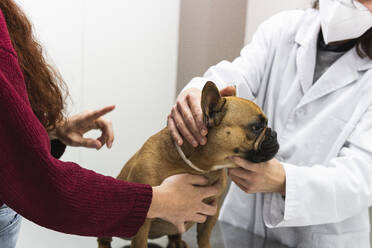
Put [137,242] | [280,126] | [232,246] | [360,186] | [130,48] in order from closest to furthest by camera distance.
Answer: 1. [137,242]
2. [360,186]
3. [232,246]
4. [280,126]
5. [130,48]

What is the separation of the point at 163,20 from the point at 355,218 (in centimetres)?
116

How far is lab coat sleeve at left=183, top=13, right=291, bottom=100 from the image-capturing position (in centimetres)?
108

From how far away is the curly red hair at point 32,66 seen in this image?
66 centimetres

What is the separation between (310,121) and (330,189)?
229mm

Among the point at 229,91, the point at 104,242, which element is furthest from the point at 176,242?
the point at 229,91

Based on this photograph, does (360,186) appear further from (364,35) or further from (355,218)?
(364,35)

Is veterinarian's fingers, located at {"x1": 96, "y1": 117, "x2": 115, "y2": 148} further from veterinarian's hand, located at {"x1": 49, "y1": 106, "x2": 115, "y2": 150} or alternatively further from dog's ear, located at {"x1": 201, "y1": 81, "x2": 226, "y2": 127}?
dog's ear, located at {"x1": 201, "y1": 81, "x2": 226, "y2": 127}

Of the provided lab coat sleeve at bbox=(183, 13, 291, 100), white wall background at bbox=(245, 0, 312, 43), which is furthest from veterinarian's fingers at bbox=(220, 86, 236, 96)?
white wall background at bbox=(245, 0, 312, 43)

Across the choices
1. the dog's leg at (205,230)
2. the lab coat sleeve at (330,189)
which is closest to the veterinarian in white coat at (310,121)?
the lab coat sleeve at (330,189)

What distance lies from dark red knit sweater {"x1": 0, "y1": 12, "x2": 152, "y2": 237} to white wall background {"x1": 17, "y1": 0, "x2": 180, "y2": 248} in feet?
3.16

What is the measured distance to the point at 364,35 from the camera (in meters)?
0.98

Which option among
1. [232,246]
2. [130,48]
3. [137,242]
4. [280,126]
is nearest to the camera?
[137,242]

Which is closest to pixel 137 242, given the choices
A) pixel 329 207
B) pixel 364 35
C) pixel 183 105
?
pixel 183 105

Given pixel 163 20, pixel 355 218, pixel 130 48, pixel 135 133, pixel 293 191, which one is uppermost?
pixel 163 20
